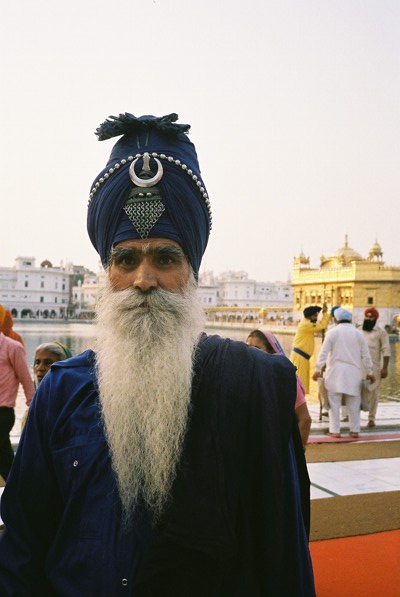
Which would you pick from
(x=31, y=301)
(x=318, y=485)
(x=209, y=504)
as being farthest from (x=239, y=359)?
(x=31, y=301)

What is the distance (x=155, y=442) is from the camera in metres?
1.08

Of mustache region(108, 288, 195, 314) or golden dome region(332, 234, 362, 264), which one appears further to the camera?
golden dome region(332, 234, 362, 264)

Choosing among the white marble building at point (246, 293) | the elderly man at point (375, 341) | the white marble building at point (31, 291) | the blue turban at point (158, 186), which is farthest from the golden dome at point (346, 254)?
the blue turban at point (158, 186)

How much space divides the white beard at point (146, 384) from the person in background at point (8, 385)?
2.38 metres

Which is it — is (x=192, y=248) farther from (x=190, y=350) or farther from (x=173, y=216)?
(x=190, y=350)

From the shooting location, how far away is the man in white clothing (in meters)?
5.25

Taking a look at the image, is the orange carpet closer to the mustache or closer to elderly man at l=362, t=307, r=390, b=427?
the mustache

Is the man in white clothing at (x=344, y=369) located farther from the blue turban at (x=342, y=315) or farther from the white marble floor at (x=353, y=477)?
the white marble floor at (x=353, y=477)

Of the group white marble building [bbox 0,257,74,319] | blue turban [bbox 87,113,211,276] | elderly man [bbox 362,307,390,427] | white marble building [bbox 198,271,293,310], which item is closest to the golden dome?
white marble building [bbox 198,271,293,310]

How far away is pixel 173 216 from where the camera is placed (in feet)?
3.91

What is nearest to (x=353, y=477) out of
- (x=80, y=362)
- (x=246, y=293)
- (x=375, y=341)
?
(x=375, y=341)

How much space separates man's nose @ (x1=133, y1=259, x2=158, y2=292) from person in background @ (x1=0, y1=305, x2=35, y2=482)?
251 centimetres

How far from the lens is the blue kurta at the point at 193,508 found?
0.97 m

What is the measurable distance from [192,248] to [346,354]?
4.41 m
